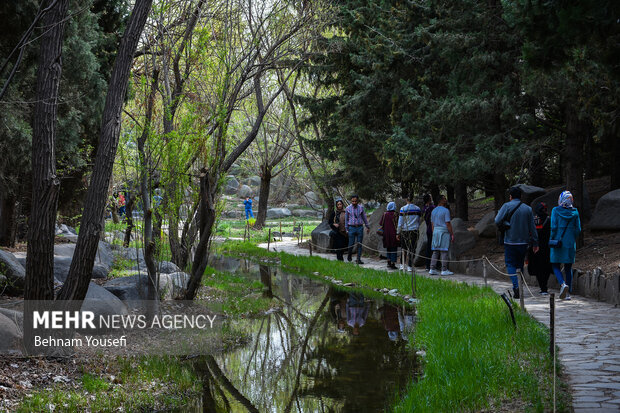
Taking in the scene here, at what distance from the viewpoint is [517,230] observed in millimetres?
10250

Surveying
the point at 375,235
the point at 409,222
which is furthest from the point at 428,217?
the point at 375,235

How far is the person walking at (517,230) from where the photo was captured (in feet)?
33.6

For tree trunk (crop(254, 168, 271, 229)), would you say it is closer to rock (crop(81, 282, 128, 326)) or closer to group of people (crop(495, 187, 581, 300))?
group of people (crop(495, 187, 581, 300))

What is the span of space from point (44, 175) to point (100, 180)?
60 cm

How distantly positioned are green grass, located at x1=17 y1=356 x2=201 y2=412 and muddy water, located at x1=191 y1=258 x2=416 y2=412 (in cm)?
30

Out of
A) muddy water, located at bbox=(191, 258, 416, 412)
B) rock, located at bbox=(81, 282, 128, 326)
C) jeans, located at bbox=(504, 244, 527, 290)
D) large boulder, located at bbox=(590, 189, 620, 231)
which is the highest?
large boulder, located at bbox=(590, 189, 620, 231)

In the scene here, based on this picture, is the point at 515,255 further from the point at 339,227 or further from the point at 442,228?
the point at 339,227

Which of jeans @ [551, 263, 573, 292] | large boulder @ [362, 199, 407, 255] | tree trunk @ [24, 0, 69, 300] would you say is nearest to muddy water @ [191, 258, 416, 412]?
tree trunk @ [24, 0, 69, 300]

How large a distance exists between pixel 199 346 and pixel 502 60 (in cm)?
1017

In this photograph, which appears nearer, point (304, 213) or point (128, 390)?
point (128, 390)

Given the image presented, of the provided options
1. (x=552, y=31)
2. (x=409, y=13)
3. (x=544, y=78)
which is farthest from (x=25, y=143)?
(x=409, y=13)

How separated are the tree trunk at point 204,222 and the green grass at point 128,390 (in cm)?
288

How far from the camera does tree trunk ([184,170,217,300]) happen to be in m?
9.50

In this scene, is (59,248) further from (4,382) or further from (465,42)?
(465,42)
